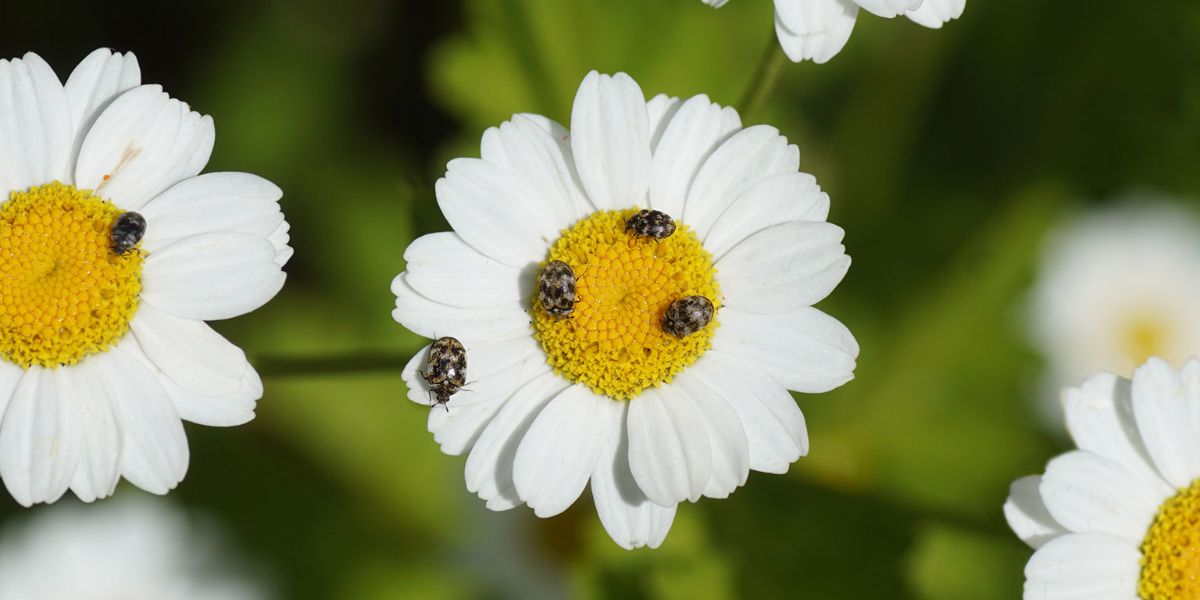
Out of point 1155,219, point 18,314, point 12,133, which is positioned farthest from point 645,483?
point 1155,219

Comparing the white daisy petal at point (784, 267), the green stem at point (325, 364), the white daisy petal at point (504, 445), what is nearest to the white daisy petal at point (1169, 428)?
the white daisy petal at point (784, 267)

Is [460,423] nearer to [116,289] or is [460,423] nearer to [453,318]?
[453,318]

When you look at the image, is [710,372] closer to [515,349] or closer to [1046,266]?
[515,349]

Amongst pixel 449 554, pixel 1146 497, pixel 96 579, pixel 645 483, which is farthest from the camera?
pixel 449 554

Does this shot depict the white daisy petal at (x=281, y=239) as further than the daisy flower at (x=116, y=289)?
Yes

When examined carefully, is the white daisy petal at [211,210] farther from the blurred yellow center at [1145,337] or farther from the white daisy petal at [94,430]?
the blurred yellow center at [1145,337]

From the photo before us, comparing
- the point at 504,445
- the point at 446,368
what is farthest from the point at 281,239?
the point at 504,445

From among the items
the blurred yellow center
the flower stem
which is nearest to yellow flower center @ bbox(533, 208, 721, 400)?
the flower stem
